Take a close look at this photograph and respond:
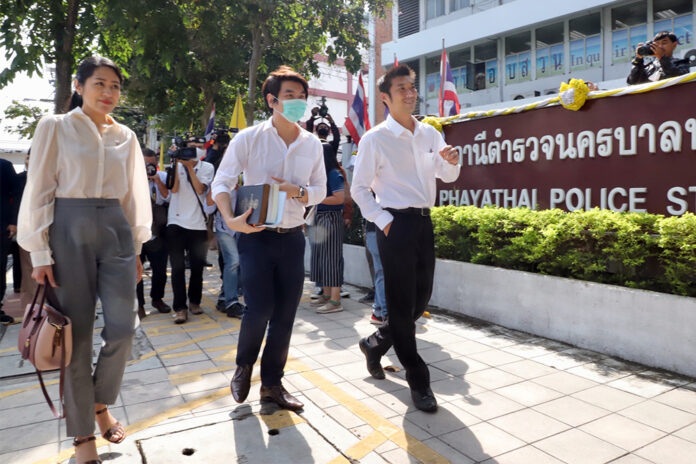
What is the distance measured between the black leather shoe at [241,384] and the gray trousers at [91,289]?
2.16 feet

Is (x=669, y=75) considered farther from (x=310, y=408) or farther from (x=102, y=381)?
(x=102, y=381)

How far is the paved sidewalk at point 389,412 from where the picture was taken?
2.67m

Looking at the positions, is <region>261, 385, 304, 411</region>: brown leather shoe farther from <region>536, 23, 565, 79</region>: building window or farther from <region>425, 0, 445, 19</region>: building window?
<region>425, 0, 445, 19</region>: building window

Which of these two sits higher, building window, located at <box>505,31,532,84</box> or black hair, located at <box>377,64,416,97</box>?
building window, located at <box>505,31,532,84</box>

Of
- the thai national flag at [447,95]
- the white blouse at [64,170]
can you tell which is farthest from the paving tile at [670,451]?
the thai national flag at [447,95]

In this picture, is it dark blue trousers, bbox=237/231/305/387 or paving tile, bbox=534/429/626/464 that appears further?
dark blue trousers, bbox=237/231/305/387

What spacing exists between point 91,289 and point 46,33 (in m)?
6.44

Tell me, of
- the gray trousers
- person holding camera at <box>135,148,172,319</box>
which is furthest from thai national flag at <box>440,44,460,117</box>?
the gray trousers

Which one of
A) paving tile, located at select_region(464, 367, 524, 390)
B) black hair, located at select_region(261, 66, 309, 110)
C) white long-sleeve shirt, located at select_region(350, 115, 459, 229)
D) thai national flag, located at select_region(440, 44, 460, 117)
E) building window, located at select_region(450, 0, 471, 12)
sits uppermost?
building window, located at select_region(450, 0, 471, 12)

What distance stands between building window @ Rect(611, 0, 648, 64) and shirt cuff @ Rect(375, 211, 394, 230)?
634 inches

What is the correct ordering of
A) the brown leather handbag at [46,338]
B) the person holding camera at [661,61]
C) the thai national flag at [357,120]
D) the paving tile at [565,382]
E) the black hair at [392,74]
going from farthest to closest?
the thai national flag at [357,120]
the person holding camera at [661,61]
the paving tile at [565,382]
the black hair at [392,74]
the brown leather handbag at [46,338]

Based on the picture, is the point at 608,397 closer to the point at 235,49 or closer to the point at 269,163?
the point at 269,163

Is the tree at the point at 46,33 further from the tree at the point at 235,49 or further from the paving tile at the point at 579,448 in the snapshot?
the paving tile at the point at 579,448

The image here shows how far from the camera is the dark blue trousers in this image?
119 inches
